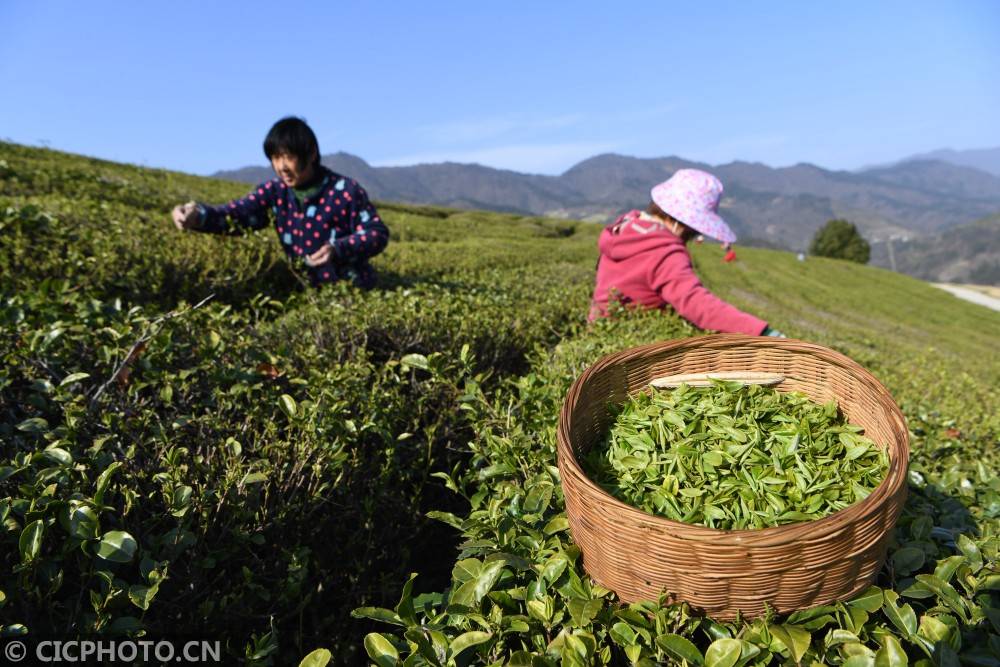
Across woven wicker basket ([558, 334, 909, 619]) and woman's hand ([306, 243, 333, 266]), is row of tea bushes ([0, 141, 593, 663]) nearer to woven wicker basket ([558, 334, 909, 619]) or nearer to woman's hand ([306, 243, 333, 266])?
woman's hand ([306, 243, 333, 266])

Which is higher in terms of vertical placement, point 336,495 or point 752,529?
point 752,529

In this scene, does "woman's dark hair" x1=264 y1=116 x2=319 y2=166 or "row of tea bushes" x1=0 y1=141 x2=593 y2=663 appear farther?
"woman's dark hair" x1=264 y1=116 x2=319 y2=166

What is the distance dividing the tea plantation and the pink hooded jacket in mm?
225

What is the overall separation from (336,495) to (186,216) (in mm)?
2862

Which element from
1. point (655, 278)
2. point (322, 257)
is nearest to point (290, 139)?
point (322, 257)

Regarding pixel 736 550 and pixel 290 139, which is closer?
pixel 736 550

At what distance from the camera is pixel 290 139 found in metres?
4.07

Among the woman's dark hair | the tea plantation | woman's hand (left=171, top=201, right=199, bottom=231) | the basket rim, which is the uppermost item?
the woman's dark hair

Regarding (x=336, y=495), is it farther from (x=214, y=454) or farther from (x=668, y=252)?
(x=668, y=252)

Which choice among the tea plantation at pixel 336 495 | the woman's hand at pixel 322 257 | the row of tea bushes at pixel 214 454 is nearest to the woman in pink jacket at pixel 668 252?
the tea plantation at pixel 336 495

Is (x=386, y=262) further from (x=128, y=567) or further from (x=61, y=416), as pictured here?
(x=128, y=567)

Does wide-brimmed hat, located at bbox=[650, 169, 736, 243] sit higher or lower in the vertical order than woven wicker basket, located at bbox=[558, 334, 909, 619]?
higher

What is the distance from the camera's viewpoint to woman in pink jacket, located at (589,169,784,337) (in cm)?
339

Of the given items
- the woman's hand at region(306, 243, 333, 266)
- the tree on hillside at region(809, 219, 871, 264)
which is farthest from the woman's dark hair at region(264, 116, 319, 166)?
the tree on hillside at region(809, 219, 871, 264)
